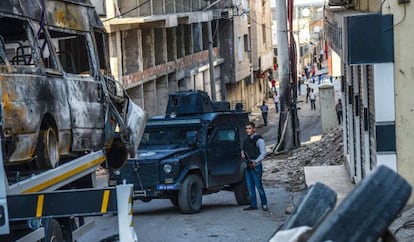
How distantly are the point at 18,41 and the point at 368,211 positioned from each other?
7.45 metres

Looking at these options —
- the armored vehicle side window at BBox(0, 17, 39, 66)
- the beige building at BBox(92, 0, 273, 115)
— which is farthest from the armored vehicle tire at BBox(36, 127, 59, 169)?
the beige building at BBox(92, 0, 273, 115)

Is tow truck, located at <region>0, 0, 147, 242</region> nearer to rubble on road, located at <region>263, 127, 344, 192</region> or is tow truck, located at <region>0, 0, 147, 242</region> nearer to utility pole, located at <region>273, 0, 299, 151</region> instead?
rubble on road, located at <region>263, 127, 344, 192</region>

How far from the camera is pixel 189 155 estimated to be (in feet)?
58.9

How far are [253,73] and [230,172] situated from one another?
149 ft

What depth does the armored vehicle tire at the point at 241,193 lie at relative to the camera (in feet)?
63.0

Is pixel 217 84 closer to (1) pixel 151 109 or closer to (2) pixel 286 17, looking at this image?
(1) pixel 151 109

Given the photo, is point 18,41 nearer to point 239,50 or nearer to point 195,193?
point 195,193

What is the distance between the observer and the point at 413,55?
1146 cm

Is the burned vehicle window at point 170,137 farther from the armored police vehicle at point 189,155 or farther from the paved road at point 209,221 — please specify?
the paved road at point 209,221

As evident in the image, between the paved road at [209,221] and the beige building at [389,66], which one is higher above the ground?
the beige building at [389,66]

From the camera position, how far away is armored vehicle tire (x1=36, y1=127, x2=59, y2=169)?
27.8ft

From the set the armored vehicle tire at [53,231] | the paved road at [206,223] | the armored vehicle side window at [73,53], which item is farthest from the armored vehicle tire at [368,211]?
the paved road at [206,223]

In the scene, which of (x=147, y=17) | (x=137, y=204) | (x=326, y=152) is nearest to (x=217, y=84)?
(x=147, y=17)

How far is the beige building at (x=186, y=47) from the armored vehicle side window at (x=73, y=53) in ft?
63.4
